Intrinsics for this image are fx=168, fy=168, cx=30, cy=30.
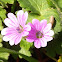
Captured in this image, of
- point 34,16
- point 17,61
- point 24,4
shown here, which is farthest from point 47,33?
point 17,61

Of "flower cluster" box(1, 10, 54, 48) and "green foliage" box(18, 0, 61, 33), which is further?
"green foliage" box(18, 0, 61, 33)

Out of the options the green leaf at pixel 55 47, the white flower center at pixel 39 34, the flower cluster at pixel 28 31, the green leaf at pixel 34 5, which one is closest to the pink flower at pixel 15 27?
the flower cluster at pixel 28 31

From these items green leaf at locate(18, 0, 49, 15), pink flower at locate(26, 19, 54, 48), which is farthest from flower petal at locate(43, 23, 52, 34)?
green leaf at locate(18, 0, 49, 15)

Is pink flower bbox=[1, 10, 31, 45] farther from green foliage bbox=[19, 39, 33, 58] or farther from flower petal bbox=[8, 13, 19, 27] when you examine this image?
green foliage bbox=[19, 39, 33, 58]

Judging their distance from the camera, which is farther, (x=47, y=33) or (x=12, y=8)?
(x=12, y=8)

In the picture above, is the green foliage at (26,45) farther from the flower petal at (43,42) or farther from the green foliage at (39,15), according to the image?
the flower petal at (43,42)

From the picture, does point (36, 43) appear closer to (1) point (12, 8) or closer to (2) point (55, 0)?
(2) point (55, 0)

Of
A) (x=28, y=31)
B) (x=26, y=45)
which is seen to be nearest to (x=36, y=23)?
(x=28, y=31)
